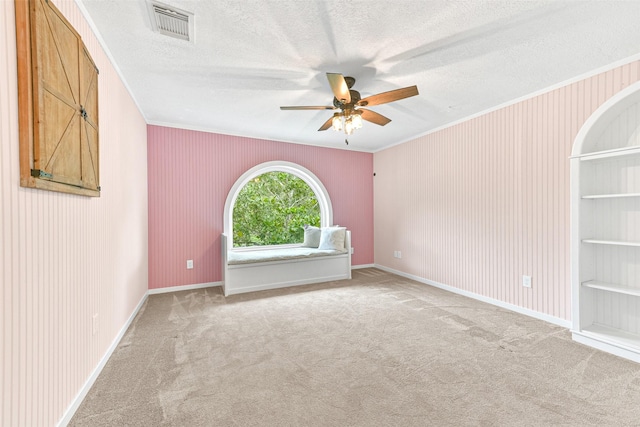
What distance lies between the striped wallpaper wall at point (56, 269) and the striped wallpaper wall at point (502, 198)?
12.9 ft

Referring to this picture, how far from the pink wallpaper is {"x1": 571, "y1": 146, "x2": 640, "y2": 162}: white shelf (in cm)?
373

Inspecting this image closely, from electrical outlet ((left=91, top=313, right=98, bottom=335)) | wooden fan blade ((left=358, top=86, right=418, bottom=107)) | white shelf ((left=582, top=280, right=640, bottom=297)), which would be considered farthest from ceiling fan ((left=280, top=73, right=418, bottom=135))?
white shelf ((left=582, top=280, right=640, bottom=297))

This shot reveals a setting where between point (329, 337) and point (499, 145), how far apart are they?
293cm

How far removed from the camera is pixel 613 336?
223 centimetres

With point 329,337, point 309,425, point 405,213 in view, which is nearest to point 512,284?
point 405,213

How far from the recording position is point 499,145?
10.7ft

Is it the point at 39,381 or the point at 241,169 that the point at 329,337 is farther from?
the point at 241,169

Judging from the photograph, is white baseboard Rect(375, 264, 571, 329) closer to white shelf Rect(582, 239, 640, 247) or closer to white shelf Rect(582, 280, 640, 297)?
white shelf Rect(582, 280, 640, 297)

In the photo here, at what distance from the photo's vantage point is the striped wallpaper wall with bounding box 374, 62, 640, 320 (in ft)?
8.84

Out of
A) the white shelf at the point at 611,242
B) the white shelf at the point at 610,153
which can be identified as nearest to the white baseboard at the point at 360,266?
the white shelf at the point at 611,242

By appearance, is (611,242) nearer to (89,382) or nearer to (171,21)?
(171,21)

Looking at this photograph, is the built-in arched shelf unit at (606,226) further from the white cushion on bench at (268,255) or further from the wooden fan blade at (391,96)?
the white cushion on bench at (268,255)

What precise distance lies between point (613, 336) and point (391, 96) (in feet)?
8.77

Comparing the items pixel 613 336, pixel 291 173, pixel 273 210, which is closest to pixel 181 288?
pixel 273 210
